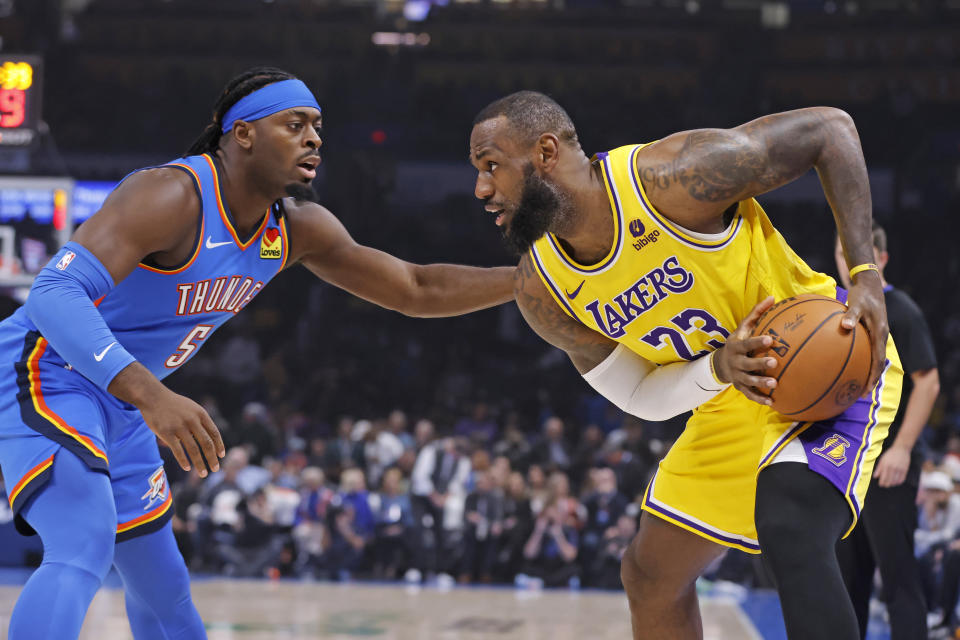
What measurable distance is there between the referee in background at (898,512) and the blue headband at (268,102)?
229 centimetres

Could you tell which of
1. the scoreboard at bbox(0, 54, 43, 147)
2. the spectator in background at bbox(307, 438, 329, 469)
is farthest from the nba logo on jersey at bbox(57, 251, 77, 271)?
the spectator in background at bbox(307, 438, 329, 469)

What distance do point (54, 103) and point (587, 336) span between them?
15.9 meters

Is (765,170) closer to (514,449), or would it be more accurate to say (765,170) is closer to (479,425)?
(514,449)

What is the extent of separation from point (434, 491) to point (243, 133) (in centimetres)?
739

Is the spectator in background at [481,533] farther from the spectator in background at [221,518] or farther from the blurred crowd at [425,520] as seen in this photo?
the spectator in background at [221,518]

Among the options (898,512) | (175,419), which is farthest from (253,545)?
(175,419)

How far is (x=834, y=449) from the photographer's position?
261 centimetres

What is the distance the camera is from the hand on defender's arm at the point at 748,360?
8.52 feet

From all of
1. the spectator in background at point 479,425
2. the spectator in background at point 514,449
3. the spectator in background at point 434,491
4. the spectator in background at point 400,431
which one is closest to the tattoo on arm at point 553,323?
the spectator in background at point 434,491

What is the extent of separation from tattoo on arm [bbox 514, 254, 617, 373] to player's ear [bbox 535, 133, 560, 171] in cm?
32

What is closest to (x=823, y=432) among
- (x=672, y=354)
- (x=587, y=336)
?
(x=672, y=354)

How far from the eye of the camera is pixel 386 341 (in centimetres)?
1611

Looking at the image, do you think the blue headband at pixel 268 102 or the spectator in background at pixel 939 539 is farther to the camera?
the spectator in background at pixel 939 539

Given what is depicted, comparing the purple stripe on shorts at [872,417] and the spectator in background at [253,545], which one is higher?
the purple stripe on shorts at [872,417]
